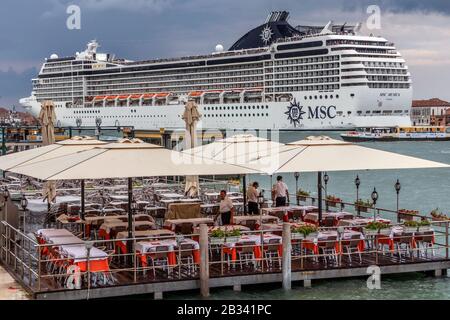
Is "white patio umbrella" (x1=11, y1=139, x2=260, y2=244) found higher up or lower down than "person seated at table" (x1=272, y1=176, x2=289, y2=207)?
higher up

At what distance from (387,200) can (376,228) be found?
23.5 m

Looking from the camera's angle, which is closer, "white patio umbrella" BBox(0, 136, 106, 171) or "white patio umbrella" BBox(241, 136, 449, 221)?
"white patio umbrella" BBox(241, 136, 449, 221)

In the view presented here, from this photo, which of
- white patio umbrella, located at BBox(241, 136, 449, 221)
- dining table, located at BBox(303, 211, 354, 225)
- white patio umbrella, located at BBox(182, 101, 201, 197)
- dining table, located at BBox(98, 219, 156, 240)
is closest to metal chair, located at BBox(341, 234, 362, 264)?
white patio umbrella, located at BBox(241, 136, 449, 221)

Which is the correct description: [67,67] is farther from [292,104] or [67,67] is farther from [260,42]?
[292,104]

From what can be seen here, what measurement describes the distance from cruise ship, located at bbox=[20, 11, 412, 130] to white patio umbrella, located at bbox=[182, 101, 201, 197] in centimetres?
6145

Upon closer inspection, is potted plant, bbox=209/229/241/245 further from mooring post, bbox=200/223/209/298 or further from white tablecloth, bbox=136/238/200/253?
mooring post, bbox=200/223/209/298

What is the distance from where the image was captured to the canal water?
10883mm

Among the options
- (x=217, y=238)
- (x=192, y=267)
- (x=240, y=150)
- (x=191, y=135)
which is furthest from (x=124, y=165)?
(x=191, y=135)

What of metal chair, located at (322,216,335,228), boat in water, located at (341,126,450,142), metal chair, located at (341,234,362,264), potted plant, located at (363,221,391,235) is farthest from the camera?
boat in water, located at (341,126,450,142)

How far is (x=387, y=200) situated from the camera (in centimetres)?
3462

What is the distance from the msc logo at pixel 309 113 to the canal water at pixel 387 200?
66.9 inches

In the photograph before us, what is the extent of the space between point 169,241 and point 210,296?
1.02 metres
